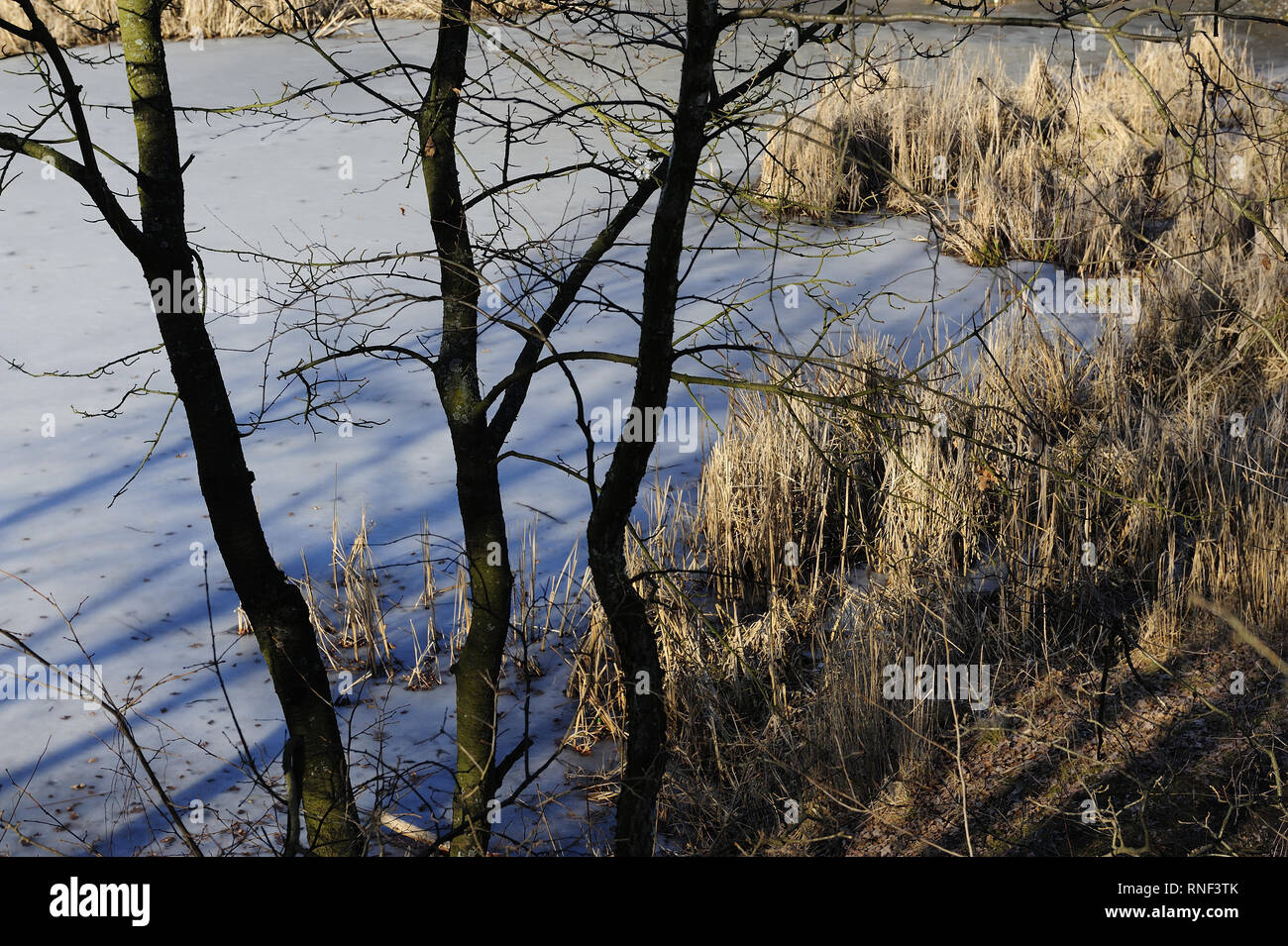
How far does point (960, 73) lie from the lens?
8961 millimetres

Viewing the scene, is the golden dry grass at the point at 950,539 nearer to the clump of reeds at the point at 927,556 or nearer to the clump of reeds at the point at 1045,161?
the clump of reeds at the point at 927,556

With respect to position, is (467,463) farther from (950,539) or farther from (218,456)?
(950,539)

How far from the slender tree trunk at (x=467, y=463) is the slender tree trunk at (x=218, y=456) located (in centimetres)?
30

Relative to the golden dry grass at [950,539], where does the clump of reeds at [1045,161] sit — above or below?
above

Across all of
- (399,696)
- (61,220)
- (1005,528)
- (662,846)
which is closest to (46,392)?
(61,220)

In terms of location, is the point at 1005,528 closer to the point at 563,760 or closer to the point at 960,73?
the point at 563,760

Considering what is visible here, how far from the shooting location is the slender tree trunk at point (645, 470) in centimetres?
180

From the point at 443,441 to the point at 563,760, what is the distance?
2226 millimetres

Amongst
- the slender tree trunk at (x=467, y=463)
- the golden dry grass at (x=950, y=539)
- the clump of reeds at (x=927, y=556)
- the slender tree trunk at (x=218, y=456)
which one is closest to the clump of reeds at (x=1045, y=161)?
the golden dry grass at (x=950, y=539)

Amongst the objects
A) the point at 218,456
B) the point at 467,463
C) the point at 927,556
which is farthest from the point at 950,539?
the point at 218,456

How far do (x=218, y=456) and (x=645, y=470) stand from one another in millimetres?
988

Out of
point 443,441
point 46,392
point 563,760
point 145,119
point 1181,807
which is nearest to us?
point 145,119

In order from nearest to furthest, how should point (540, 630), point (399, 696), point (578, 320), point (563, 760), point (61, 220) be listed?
point (563, 760) < point (399, 696) < point (540, 630) < point (578, 320) < point (61, 220)

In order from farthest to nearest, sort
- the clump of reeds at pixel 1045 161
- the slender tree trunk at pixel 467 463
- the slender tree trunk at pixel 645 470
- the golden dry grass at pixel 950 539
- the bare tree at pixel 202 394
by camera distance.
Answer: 1. the clump of reeds at pixel 1045 161
2. the golden dry grass at pixel 950 539
3. the slender tree trunk at pixel 467 463
4. the bare tree at pixel 202 394
5. the slender tree trunk at pixel 645 470
